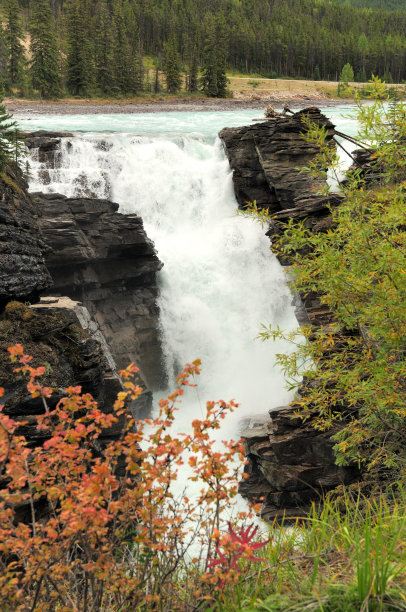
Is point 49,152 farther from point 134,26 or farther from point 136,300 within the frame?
point 134,26

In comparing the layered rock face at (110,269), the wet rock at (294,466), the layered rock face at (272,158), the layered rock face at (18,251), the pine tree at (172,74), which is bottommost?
the wet rock at (294,466)

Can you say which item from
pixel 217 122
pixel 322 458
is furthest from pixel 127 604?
pixel 217 122

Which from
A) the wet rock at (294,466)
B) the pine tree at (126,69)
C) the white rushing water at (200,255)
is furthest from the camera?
the pine tree at (126,69)

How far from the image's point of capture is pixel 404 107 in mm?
6148

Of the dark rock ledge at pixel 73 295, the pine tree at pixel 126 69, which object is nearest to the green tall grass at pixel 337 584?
the dark rock ledge at pixel 73 295

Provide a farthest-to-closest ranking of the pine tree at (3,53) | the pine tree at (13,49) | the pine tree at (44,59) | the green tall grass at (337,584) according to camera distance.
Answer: the pine tree at (3,53) → the pine tree at (13,49) → the pine tree at (44,59) → the green tall grass at (337,584)

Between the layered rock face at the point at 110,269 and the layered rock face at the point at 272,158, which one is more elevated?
the layered rock face at the point at 272,158

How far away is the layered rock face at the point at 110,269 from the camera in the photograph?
1891cm

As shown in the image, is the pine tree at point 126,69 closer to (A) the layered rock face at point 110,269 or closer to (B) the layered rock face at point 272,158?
(B) the layered rock face at point 272,158

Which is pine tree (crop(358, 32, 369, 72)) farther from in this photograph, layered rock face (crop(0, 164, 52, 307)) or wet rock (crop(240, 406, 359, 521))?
wet rock (crop(240, 406, 359, 521))

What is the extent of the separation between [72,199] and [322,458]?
14600 mm

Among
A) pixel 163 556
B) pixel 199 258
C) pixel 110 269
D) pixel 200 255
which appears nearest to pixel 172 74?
pixel 200 255

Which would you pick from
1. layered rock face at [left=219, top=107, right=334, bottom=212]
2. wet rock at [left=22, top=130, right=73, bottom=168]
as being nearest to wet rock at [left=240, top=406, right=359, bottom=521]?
layered rock face at [left=219, top=107, right=334, bottom=212]

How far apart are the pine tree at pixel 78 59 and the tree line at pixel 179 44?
0.14 m
